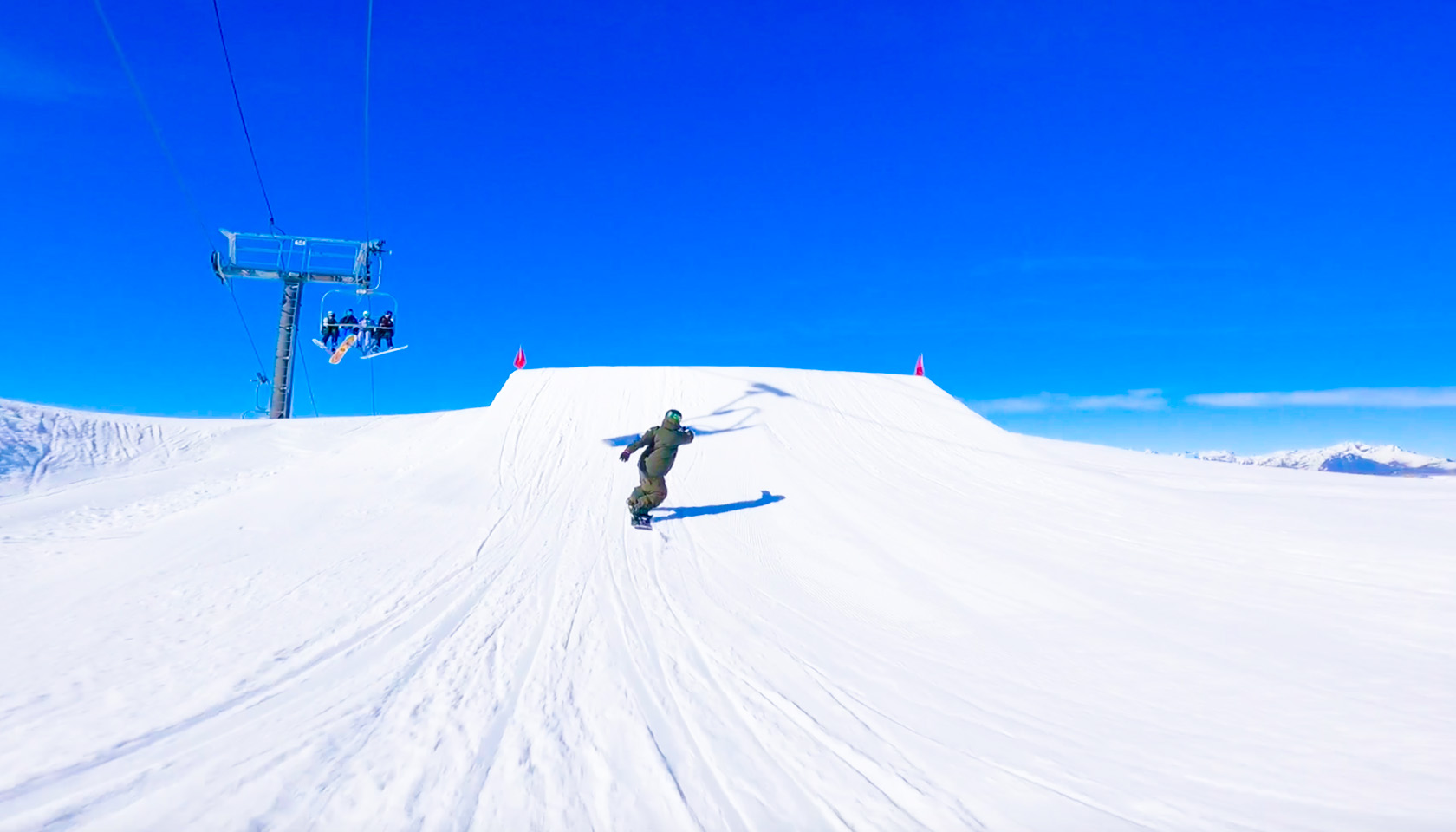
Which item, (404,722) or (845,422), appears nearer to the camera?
(404,722)

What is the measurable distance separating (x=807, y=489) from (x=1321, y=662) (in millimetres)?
7837

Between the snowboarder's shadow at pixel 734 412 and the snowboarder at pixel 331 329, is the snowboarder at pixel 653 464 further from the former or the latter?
the snowboarder at pixel 331 329

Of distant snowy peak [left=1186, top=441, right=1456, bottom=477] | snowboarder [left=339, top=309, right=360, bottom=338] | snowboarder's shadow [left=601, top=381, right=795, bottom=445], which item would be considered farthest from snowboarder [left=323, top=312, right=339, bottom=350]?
distant snowy peak [left=1186, top=441, right=1456, bottom=477]

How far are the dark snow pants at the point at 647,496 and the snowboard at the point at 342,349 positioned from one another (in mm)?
16929

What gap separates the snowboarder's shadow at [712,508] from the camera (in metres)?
10.1

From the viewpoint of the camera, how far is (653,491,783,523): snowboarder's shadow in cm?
1012

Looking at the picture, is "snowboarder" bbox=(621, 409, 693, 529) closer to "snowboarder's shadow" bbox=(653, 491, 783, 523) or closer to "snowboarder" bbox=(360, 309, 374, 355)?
"snowboarder's shadow" bbox=(653, 491, 783, 523)

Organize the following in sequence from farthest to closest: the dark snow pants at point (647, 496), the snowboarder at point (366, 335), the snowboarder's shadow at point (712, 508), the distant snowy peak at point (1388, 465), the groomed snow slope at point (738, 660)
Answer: the snowboarder at point (366, 335) → the distant snowy peak at point (1388, 465) → the snowboarder's shadow at point (712, 508) → the dark snow pants at point (647, 496) → the groomed snow slope at point (738, 660)

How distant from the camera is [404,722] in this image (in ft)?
11.4

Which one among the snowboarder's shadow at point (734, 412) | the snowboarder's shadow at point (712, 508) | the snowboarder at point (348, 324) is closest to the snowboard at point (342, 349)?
the snowboarder at point (348, 324)

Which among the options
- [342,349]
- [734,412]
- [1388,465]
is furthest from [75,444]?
[1388,465]

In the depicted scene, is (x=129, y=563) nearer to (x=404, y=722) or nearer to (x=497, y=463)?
(x=404, y=722)

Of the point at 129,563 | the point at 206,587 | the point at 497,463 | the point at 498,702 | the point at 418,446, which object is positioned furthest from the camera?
the point at 418,446

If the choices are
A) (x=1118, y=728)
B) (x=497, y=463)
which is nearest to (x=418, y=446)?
(x=497, y=463)
